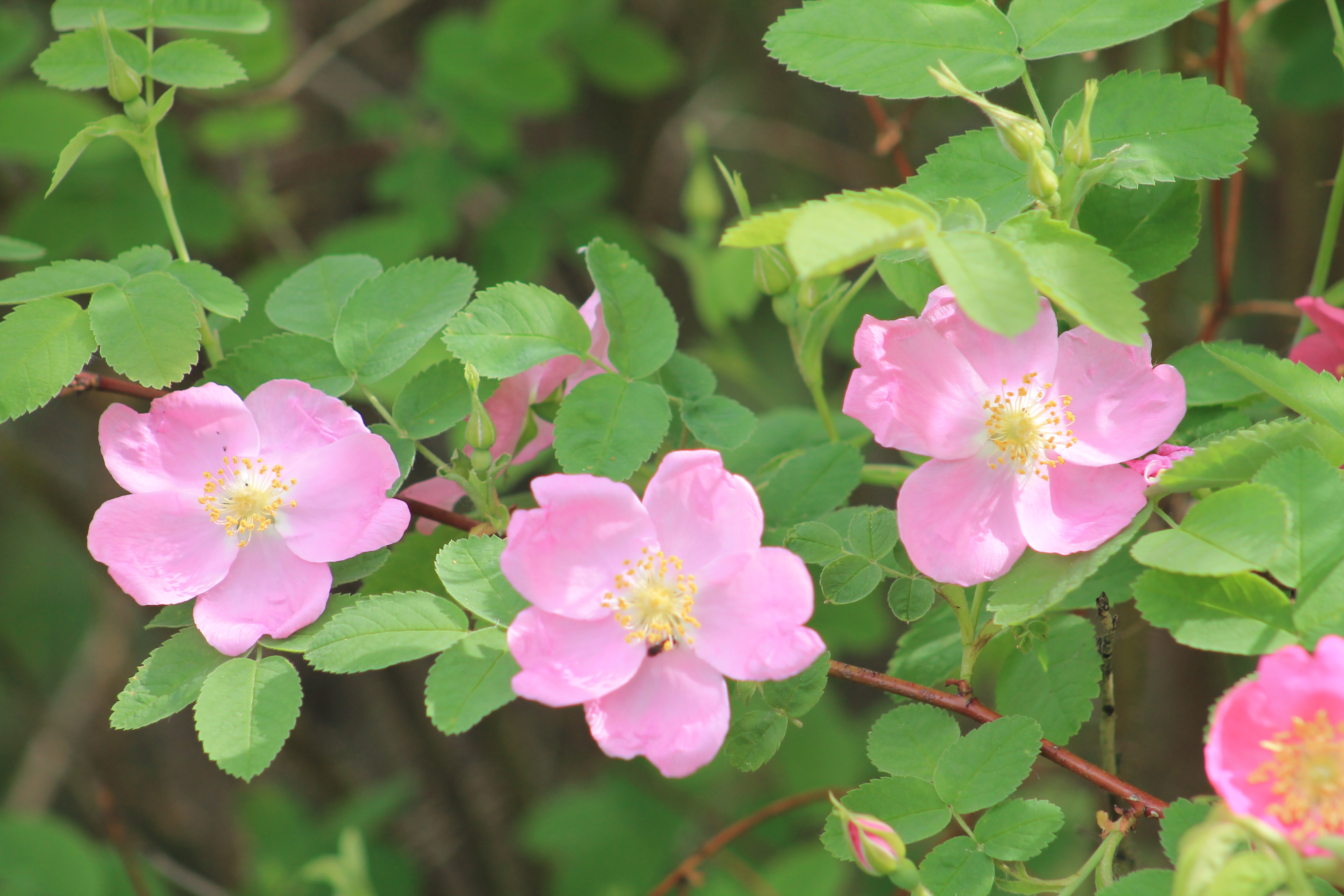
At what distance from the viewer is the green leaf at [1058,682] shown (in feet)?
3.51

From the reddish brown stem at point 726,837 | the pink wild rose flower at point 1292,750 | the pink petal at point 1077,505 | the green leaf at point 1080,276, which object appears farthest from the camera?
the reddish brown stem at point 726,837

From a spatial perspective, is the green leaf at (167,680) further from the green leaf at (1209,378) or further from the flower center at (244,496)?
the green leaf at (1209,378)

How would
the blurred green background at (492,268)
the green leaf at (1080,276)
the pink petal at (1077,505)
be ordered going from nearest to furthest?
1. the green leaf at (1080,276)
2. the pink petal at (1077,505)
3. the blurred green background at (492,268)

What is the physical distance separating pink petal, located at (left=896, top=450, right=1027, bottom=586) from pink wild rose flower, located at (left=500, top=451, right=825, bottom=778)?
0.16m

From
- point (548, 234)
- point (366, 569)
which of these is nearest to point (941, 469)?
point (366, 569)

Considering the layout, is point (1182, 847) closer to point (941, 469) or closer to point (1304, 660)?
point (1304, 660)

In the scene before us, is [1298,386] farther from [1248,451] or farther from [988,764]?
[988,764]

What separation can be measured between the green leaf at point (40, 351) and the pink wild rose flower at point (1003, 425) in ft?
2.46

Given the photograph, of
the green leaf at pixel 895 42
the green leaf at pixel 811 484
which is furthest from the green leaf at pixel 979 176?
the green leaf at pixel 811 484

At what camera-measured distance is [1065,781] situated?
250 cm

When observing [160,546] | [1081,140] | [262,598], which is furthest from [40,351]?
[1081,140]

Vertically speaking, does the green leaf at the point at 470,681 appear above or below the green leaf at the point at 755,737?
above

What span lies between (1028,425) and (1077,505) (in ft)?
0.31

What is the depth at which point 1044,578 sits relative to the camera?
98 centimetres
